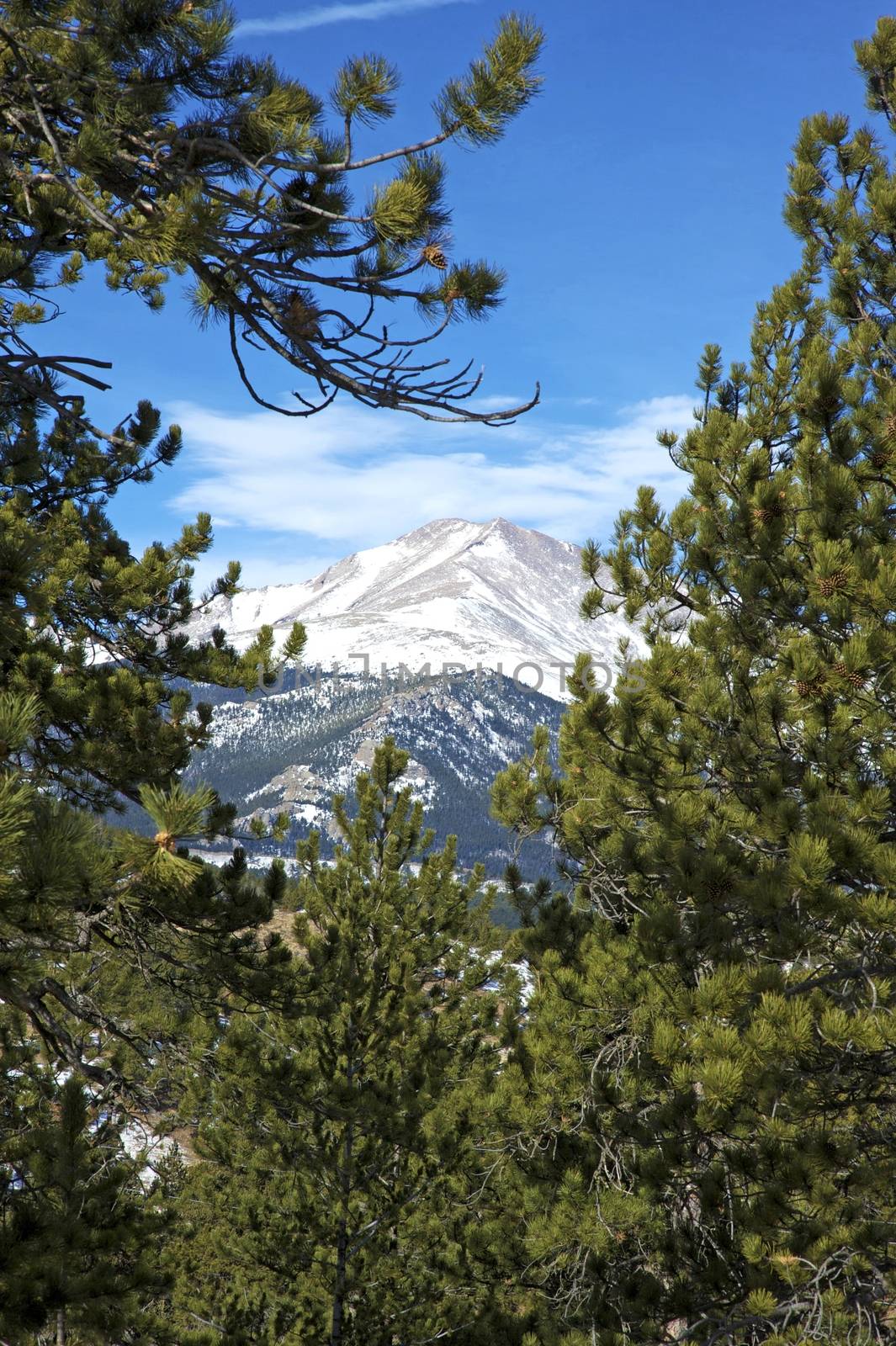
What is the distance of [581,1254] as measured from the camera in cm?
665

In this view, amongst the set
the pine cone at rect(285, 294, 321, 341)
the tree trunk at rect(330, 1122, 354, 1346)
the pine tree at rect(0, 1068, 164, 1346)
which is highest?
the pine cone at rect(285, 294, 321, 341)

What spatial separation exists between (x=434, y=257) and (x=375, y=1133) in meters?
9.99

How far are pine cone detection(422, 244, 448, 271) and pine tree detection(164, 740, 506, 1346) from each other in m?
8.81

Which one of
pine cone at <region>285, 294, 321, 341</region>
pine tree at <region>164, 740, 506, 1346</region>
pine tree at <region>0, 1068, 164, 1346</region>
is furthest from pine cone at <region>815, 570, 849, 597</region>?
pine tree at <region>164, 740, 506, 1346</region>

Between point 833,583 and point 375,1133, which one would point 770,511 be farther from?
point 375,1133

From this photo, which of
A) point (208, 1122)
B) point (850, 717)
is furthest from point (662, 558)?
point (208, 1122)

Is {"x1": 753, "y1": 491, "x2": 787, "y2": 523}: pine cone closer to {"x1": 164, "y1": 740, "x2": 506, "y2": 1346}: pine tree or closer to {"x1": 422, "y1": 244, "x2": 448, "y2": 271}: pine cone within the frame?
{"x1": 422, "y1": 244, "x2": 448, "y2": 271}: pine cone

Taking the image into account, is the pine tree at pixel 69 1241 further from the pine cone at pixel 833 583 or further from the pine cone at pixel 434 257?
the pine cone at pixel 833 583

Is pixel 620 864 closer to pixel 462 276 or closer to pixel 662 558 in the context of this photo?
pixel 662 558

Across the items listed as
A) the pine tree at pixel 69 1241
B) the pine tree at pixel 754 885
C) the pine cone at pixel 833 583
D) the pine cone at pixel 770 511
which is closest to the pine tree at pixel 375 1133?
the pine tree at pixel 754 885

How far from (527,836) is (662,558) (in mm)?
2508

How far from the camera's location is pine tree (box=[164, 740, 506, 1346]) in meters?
11.1

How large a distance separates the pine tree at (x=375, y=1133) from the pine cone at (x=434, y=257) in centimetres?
881

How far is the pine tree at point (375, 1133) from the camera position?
11062 millimetres
